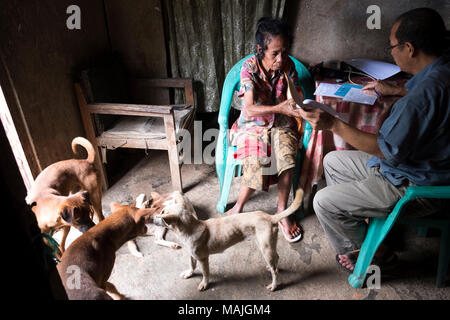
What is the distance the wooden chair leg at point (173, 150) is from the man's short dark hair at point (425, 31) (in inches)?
72.4

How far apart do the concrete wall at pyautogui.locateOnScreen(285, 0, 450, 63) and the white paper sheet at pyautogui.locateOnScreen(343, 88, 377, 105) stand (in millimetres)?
1029

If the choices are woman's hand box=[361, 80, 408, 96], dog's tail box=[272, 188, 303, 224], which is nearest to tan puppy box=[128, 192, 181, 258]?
dog's tail box=[272, 188, 303, 224]

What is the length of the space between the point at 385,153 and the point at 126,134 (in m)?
2.30

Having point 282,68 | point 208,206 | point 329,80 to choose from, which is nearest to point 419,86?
point 282,68

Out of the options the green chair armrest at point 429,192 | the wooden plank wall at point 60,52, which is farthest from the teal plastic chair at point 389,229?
the wooden plank wall at point 60,52

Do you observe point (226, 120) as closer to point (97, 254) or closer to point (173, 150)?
point (173, 150)

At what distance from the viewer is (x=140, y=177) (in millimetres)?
3441

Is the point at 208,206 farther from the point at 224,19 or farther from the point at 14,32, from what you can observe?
the point at 14,32

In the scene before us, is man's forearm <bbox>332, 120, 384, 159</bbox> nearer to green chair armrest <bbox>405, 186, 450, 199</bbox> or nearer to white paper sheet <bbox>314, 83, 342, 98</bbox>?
green chair armrest <bbox>405, 186, 450, 199</bbox>

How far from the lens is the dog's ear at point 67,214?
6.05ft

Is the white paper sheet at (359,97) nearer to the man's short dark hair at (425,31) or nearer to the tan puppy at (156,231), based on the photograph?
the man's short dark hair at (425,31)

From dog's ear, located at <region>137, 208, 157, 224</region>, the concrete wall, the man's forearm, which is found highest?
the concrete wall

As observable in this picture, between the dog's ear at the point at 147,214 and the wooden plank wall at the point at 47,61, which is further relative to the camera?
the wooden plank wall at the point at 47,61

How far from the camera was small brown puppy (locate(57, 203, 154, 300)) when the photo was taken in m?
1.50
